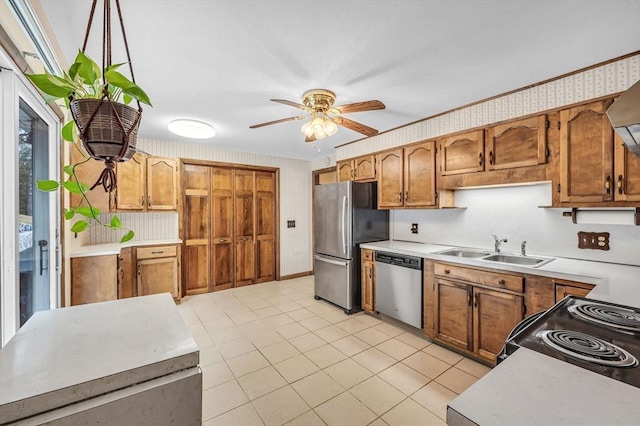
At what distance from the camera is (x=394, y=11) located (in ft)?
4.77

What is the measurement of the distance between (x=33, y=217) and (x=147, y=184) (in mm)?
1890

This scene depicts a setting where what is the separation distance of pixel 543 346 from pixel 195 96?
2.91 m

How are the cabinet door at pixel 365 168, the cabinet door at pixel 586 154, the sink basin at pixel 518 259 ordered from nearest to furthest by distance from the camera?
the cabinet door at pixel 586 154, the sink basin at pixel 518 259, the cabinet door at pixel 365 168

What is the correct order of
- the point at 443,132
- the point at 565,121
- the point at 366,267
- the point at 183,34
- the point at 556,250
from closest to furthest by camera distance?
the point at 183,34 → the point at 565,121 → the point at 556,250 → the point at 443,132 → the point at 366,267

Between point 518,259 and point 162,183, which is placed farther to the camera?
point 162,183

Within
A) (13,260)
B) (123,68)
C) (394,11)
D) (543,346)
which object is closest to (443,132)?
(394,11)

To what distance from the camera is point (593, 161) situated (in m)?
2.00

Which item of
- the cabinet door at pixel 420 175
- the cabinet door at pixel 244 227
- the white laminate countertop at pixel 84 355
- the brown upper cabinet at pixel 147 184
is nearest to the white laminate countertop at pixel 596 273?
the cabinet door at pixel 420 175

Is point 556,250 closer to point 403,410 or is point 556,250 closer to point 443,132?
point 443,132

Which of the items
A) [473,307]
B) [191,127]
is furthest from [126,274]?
[473,307]

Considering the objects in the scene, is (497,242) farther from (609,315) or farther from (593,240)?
(609,315)

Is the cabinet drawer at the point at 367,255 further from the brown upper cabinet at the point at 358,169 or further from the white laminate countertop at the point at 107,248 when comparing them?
the white laminate countertop at the point at 107,248

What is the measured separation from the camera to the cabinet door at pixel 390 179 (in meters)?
3.36

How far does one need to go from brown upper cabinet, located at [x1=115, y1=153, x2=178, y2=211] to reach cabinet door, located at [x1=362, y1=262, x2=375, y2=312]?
2863 mm
